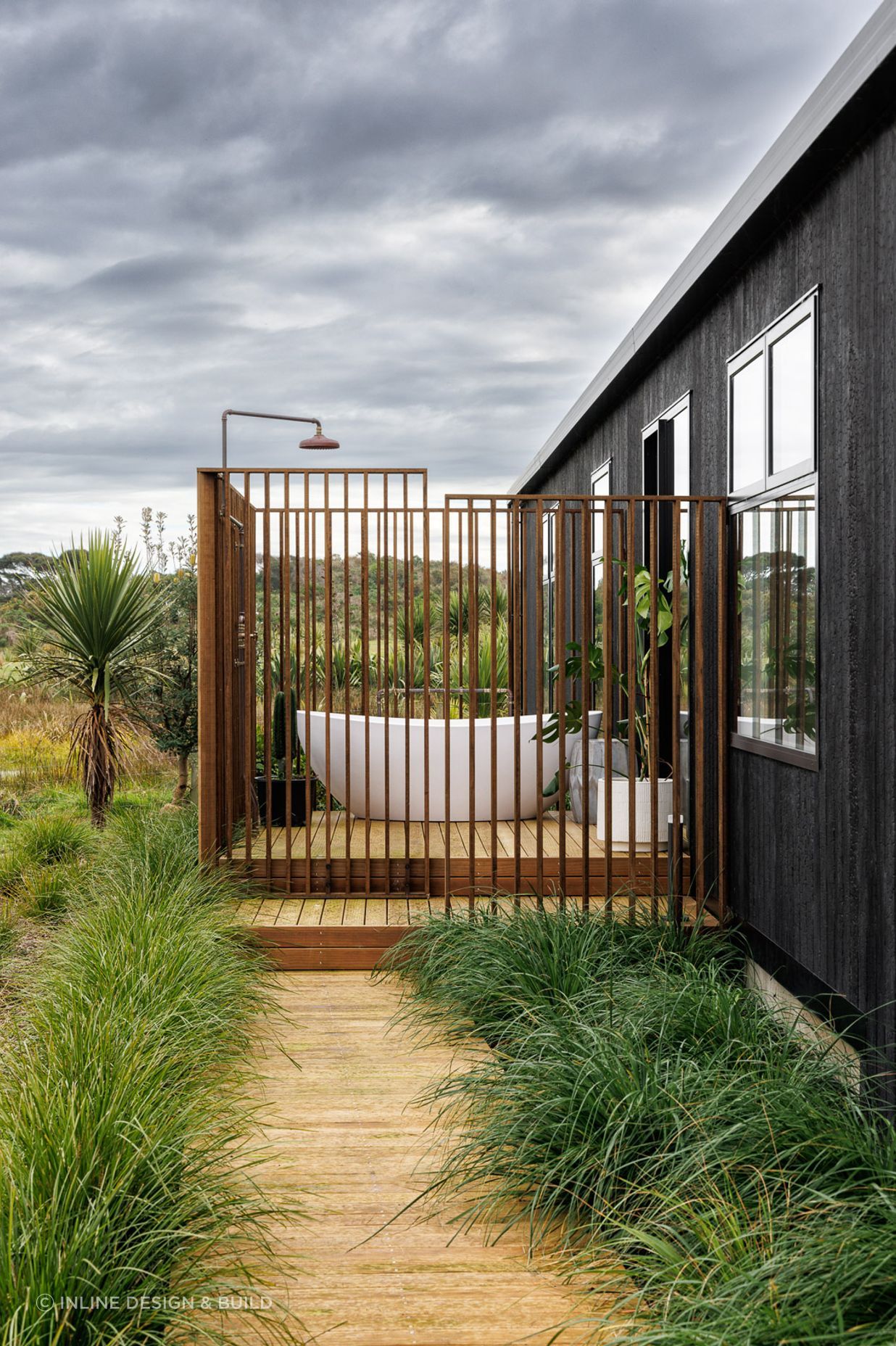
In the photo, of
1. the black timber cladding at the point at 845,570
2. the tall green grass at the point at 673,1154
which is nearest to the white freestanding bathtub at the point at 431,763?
the black timber cladding at the point at 845,570

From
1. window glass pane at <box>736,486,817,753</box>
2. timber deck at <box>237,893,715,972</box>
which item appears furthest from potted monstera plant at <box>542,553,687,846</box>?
timber deck at <box>237,893,715,972</box>

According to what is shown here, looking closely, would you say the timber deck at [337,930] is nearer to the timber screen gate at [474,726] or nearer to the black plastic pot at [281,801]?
the timber screen gate at [474,726]

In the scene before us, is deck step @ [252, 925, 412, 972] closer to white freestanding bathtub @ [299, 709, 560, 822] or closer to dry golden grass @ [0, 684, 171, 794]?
white freestanding bathtub @ [299, 709, 560, 822]

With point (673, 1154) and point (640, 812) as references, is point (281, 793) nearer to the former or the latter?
point (640, 812)

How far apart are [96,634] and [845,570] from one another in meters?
5.46

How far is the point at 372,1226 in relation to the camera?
8.10ft

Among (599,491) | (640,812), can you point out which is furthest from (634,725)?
(599,491)

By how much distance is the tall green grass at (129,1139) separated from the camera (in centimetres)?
182

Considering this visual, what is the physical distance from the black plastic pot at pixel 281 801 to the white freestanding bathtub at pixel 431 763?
7.1 inches

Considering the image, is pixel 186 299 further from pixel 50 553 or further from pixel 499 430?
pixel 50 553

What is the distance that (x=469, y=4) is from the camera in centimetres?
726

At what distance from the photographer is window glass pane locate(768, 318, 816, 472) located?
365 cm

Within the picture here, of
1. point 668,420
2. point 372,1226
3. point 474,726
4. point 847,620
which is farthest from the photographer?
point 668,420

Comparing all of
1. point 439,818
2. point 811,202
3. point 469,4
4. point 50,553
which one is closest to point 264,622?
point 439,818
